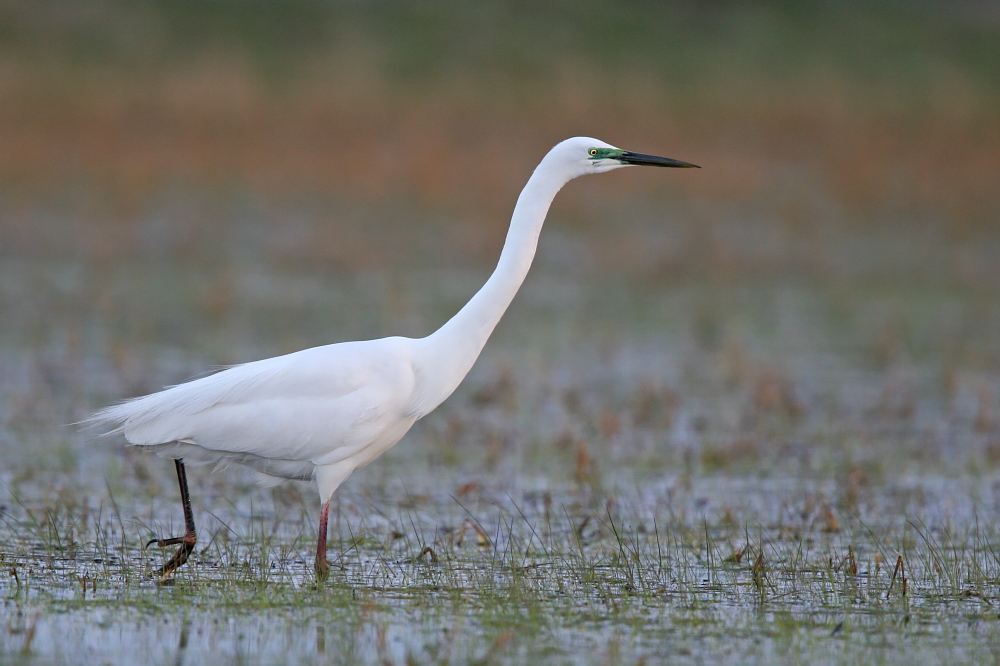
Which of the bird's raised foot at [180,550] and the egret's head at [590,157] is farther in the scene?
the egret's head at [590,157]

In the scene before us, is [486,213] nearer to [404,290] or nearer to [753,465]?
[404,290]

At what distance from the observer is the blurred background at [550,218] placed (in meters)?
11.2

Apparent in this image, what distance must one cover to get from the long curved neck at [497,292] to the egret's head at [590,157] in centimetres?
7

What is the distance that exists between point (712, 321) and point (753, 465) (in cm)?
624

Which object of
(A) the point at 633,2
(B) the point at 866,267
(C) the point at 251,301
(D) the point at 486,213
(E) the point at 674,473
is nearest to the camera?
(E) the point at 674,473

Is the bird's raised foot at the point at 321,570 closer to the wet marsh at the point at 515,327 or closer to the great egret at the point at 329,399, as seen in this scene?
the great egret at the point at 329,399

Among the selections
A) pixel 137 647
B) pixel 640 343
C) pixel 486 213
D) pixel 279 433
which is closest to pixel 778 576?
pixel 279 433

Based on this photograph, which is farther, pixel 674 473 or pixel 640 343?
pixel 640 343

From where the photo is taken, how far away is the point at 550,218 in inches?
854

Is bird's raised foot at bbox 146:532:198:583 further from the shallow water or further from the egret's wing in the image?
the egret's wing

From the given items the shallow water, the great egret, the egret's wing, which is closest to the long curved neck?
the great egret

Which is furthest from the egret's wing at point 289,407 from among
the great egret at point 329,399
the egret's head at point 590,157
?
the egret's head at point 590,157

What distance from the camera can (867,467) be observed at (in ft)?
29.6

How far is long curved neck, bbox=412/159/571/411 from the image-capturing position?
248 inches
